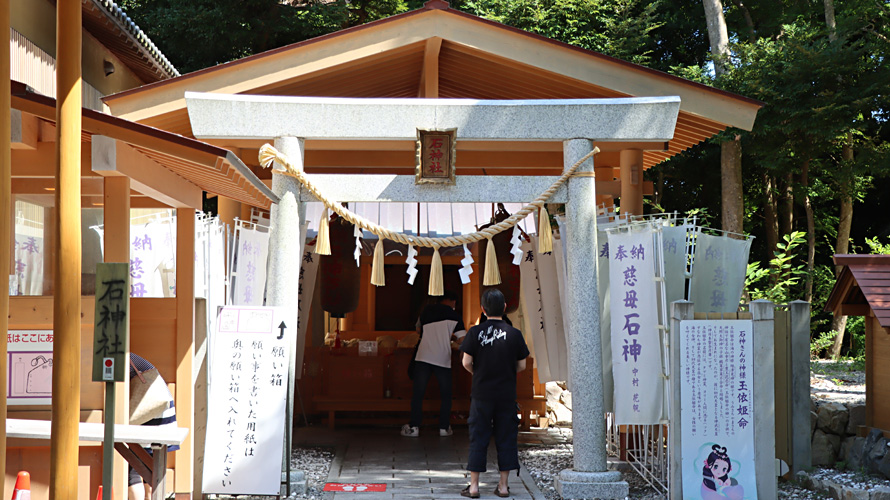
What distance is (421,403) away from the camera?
980 centimetres

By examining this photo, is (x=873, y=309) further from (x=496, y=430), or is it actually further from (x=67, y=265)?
(x=67, y=265)

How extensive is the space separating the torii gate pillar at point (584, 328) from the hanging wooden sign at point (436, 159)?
1069mm

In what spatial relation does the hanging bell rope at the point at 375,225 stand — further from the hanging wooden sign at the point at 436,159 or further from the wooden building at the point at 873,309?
the wooden building at the point at 873,309

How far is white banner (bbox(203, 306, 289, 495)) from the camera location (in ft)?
20.2

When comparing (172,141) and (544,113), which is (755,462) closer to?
(544,113)

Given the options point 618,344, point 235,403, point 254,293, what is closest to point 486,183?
point 618,344

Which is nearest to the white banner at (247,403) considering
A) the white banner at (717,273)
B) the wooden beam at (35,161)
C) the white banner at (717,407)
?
the wooden beam at (35,161)

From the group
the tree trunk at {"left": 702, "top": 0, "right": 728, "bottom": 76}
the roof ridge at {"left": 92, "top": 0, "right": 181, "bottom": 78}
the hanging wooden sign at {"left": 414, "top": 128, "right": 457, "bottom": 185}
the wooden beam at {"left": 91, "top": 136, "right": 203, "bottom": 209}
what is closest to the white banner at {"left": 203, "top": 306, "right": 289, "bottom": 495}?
the wooden beam at {"left": 91, "top": 136, "right": 203, "bottom": 209}

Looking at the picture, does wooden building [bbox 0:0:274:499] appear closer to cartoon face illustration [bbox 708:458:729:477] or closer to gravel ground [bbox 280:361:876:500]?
gravel ground [bbox 280:361:876:500]

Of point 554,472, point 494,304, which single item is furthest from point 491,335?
point 554,472

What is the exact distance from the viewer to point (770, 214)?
60.7ft

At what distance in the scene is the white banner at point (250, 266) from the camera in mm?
6926

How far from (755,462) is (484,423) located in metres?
2.22

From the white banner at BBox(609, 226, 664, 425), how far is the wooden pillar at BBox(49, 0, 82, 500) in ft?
14.8
